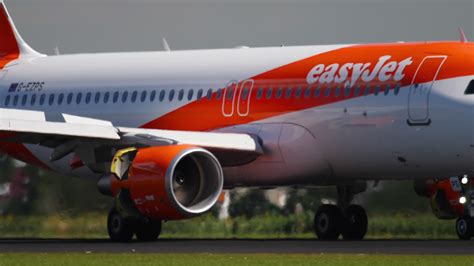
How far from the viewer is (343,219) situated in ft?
113

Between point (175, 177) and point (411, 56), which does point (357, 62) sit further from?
point (175, 177)

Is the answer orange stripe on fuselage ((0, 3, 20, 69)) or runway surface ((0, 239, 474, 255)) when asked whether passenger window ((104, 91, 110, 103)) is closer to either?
orange stripe on fuselage ((0, 3, 20, 69))

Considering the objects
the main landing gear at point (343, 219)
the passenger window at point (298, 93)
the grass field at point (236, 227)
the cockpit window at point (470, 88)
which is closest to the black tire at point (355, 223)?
the main landing gear at point (343, 219)

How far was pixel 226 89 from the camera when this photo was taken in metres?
34.3

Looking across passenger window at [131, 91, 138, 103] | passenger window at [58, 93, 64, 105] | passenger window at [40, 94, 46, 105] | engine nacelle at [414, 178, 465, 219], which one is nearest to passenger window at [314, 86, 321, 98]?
engine nacelle at [414, 178, 465, 219]

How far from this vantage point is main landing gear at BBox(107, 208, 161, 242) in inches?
1299

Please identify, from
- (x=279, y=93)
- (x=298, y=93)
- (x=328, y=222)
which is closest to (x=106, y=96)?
(x=279, y=93)

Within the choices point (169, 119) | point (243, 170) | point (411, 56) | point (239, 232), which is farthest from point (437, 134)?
point (239, 232)

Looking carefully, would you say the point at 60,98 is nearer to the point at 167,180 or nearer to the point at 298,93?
the point at 298,93

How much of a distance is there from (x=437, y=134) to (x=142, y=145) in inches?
240

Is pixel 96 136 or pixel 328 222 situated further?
pixel 328 222

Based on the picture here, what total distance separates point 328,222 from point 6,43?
420 inches

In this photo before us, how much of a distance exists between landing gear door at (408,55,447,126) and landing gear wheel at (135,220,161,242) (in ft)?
21.1

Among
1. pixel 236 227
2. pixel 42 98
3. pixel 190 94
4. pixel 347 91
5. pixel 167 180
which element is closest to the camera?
pixel 167 180
